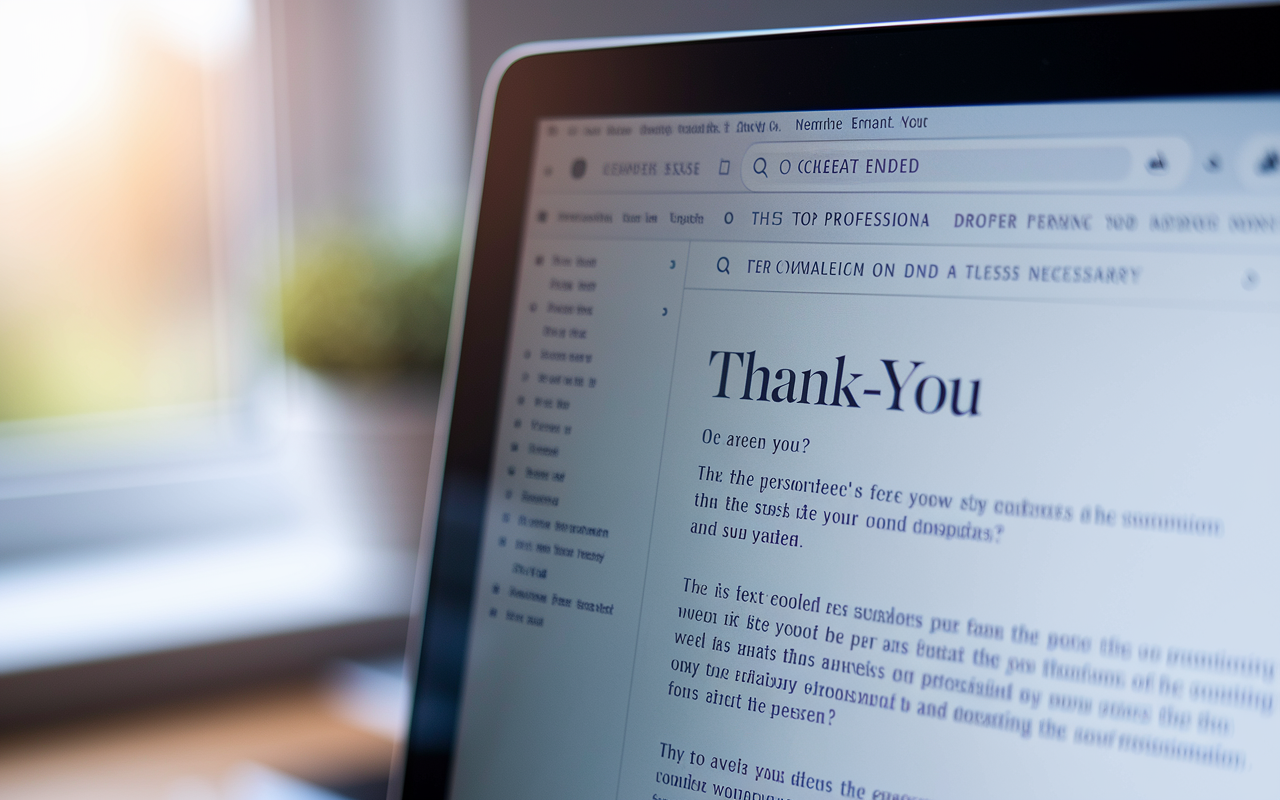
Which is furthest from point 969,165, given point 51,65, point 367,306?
point 51,65

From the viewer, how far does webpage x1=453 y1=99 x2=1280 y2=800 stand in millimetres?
250

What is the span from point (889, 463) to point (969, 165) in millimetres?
97

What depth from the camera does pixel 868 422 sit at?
0.95 feet

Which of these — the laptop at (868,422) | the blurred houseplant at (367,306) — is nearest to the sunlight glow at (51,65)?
the blurred houseplant at (367,306)

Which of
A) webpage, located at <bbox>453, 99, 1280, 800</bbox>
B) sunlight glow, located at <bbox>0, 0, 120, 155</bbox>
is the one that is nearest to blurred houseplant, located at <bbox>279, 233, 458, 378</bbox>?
sunlight glow, located at <bbox>0, 0, 120, 155</bbox>

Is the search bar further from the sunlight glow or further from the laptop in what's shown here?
the sunlight glow

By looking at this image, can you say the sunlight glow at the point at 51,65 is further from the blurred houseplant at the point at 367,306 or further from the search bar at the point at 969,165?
the search bar at the point at 969,165

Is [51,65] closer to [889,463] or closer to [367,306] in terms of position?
[367,306]

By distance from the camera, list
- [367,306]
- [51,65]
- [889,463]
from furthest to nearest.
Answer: [51,65] → [367,306] → [889,463]

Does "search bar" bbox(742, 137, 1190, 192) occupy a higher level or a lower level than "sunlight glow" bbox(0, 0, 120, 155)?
lower

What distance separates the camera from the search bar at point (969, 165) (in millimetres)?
264

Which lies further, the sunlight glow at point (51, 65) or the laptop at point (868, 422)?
the sunlight glow at point (51, 65)

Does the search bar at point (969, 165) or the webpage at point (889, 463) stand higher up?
the search bar at point (969, 165)

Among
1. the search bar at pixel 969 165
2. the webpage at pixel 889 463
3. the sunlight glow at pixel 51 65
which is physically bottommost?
the webpage at pixel 889 463
